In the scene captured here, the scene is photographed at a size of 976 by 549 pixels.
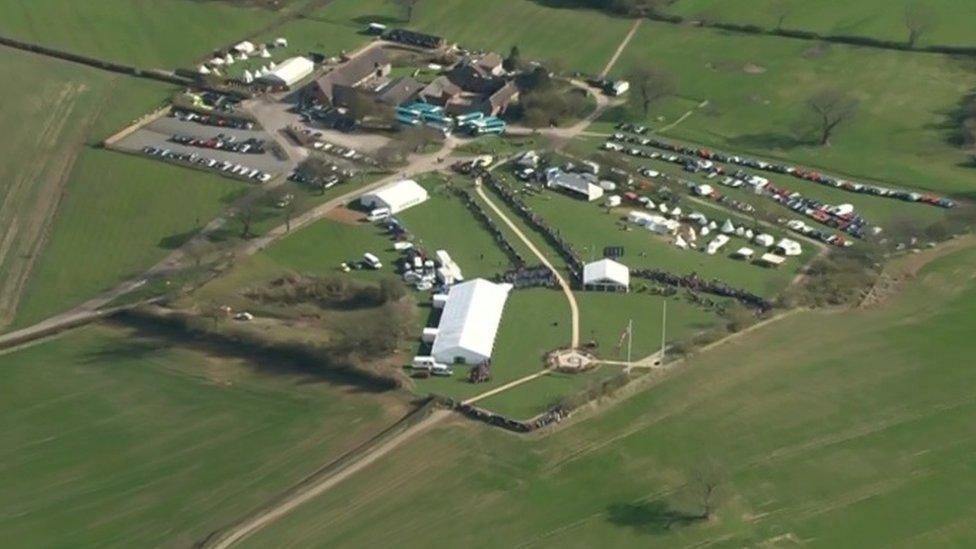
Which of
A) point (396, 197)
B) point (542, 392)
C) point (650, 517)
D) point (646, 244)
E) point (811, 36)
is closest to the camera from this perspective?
point (650, 517)

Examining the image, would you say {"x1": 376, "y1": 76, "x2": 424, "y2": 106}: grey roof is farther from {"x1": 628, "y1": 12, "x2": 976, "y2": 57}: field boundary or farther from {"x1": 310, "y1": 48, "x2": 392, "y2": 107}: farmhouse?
{"x1": 628, "y1": 12, "x2": 976, "y2": 57}: field boundary

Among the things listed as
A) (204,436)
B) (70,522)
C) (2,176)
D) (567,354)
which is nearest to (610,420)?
(567,354)

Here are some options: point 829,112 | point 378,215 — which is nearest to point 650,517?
point 378,215

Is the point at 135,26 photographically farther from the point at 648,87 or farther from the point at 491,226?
the point at 491,226

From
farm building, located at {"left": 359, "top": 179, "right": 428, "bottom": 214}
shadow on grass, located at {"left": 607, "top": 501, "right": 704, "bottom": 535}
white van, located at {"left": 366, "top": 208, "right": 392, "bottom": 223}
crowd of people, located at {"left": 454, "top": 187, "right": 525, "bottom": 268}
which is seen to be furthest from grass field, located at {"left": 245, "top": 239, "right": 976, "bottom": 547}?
farm building, located at {"left": 359, "top": 179, "right": 428, "bottom": 214}

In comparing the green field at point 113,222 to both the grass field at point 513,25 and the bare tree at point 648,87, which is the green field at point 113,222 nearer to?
the bare tree at point 648,87
